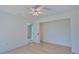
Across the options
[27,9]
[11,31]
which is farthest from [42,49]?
[27,9]

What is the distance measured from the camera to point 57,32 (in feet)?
5.07

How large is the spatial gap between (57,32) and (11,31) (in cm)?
85

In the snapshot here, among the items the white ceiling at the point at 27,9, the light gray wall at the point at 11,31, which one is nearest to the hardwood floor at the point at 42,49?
the light gray wall at the point at 11,31

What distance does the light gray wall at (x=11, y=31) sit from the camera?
1304mm

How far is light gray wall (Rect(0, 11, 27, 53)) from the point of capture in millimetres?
1304

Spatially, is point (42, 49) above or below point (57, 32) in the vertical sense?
below

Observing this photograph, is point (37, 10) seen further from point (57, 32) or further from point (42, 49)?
point (42, 49)

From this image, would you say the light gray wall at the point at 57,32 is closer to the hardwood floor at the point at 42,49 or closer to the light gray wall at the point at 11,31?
the hardwood floor at the point at 42,49

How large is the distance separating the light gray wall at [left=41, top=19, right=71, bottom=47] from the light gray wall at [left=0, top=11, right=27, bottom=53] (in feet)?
1.39

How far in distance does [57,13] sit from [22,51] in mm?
915

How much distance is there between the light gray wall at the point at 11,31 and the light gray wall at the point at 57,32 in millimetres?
425

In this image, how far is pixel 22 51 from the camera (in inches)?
53.7

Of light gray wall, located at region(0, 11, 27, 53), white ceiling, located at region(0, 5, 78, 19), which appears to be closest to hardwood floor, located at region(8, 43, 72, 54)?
light gray wall, located at region(0, 11, 27, 53)

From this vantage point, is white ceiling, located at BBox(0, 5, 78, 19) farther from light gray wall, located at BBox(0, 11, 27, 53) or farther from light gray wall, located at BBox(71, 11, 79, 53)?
light gray wall, located at BBox(71, 11, 79, 53)
